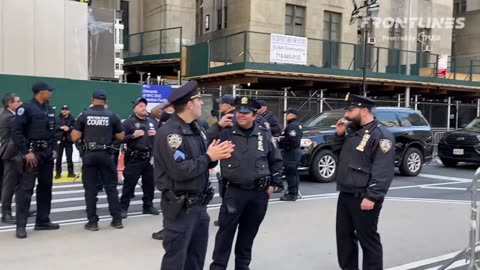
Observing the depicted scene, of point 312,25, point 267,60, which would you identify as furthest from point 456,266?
point 312,25

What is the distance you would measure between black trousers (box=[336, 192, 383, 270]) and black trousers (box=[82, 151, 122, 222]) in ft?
10.9

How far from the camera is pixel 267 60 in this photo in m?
17.6

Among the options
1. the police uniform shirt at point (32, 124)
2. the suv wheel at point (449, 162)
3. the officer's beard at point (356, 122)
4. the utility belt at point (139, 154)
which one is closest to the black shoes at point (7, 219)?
the police uniform shirt at point (32, 124)

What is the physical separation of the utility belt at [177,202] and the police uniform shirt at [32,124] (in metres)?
3.27

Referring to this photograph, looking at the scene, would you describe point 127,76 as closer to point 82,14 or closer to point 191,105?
point 82,14

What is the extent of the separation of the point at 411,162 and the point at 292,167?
17.5 feet

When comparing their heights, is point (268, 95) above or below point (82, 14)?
below

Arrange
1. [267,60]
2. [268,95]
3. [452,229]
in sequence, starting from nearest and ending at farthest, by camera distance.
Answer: [452,229] → [267,60] → [268,95]

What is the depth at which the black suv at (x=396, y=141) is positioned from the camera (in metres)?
11.4

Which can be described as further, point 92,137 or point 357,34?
point 357,34

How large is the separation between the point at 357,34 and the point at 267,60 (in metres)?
10.5

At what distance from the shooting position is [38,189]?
6.82 m

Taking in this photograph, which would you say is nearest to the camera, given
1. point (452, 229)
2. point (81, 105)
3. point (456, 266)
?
point (456, 266)

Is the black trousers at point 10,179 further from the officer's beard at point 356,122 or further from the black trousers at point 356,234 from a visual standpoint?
the officer's beard at point 356,122
